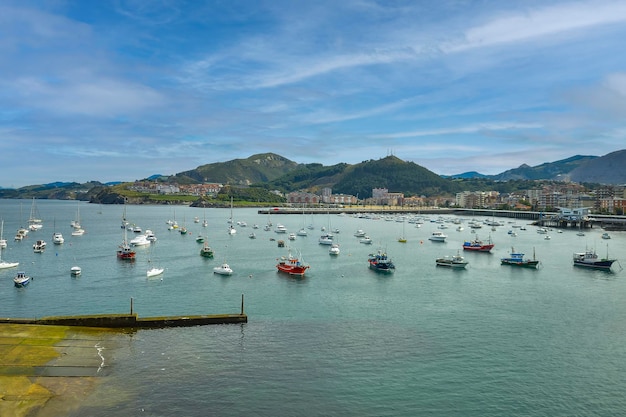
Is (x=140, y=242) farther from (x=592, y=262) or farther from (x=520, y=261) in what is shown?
(x=592, y=262)

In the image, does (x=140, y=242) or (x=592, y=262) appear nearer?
(x=592, y=262)

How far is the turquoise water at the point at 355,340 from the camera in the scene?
58.5 ft

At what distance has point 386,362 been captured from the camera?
21.4 m

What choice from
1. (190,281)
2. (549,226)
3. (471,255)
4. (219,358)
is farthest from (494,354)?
(549,226)

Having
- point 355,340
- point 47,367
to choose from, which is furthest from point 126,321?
point 355,340

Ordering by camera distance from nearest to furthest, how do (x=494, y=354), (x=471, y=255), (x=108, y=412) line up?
(x=108, y=412), (x=494, y=354), (x=471, y=255)

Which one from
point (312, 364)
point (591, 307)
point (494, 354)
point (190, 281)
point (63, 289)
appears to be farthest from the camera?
point (190, 281)

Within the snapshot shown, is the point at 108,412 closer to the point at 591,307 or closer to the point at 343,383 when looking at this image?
the point at 343,383

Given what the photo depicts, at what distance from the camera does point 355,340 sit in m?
24.5

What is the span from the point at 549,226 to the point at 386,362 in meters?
111

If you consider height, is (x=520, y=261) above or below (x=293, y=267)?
below

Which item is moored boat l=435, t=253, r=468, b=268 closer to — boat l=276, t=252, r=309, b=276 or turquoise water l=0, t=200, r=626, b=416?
turquoise water l=0, t=200, r=626, b=416

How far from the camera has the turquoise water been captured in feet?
58.5

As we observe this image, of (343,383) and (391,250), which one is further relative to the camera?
(391,250)
